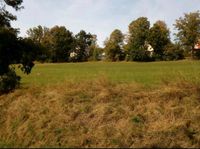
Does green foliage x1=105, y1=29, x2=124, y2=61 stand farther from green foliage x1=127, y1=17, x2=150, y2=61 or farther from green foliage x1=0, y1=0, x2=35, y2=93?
green foliage x1=0, y1=0, x2=35, y2=93

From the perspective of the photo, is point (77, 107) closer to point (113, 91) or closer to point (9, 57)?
point (113, 91)

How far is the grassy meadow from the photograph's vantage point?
11320mm

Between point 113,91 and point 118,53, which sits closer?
point 113,91

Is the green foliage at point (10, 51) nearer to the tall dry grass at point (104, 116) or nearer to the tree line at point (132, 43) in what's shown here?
the tall dry grass at point (104, 116)

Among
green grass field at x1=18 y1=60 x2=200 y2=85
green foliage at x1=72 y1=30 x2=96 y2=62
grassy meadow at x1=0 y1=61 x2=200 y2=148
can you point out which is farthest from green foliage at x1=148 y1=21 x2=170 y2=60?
grassy meadow at x1=0 y1=61 x2=200 y2=148

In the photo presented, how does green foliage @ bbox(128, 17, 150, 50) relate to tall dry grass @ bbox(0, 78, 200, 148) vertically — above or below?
above

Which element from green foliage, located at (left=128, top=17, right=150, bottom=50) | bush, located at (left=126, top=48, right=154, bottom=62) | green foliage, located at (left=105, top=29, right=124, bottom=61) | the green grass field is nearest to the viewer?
the green grass field

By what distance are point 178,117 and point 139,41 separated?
99.5 metres

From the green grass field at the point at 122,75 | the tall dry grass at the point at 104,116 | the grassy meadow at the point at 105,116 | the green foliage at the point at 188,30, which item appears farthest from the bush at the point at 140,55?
the tall dry grass at the point at 104,116

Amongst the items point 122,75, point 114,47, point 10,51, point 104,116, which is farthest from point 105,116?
point 114,47

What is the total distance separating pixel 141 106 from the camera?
1330 cm

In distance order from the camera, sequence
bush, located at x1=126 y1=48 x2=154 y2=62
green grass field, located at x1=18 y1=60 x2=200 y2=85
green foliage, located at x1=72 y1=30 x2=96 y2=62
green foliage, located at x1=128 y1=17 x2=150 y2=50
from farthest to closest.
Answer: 1. green foliage, located at x1=72 y1=30 x2=96 y2=62
2. green foliage, located at x1=128 y1=17 x2=150 y2=50
3. bush, located at x1=126 y1=48 x2=154 y2=62
4. green grass field, located at x1=18 y1=60 x2=200 y2=85

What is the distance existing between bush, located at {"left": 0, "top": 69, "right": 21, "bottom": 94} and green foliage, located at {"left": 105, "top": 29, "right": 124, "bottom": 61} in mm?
99504

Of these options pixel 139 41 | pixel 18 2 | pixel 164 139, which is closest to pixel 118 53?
pixel 139 41
